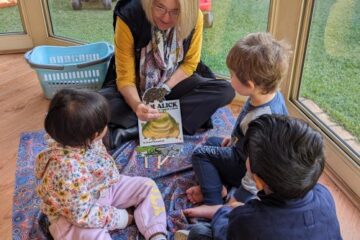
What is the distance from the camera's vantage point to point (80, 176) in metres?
1.00

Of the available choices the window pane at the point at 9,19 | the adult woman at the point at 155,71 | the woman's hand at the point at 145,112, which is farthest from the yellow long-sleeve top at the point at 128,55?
the window pane at the point at 9,19

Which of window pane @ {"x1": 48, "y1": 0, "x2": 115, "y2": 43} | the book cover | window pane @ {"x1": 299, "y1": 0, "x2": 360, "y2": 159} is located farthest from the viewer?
window pane @ {"x1": 48, "y1": 0, "x2": 115, "y2": 43}

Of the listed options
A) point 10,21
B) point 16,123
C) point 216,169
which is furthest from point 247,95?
point 10,21

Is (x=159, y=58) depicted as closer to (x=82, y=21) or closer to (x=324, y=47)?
(x=324, y=47)

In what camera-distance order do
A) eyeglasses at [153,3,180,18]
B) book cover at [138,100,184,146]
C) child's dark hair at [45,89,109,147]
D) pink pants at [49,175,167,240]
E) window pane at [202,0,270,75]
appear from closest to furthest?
1. child's dark hair at [45,89,109,147]
2. pink pants at [49,175,167,240]
3. eyeglasses at [153,3,180,18]
4. book cover at [138,100,184,146]
5. window pane at [202,0,270,75]

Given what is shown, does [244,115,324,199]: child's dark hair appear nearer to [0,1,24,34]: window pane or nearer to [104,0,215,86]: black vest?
[104,0,215,86]: black vest

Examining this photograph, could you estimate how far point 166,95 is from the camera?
161 cm

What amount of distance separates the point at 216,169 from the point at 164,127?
352 millimetres

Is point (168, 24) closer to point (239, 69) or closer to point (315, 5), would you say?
point (239, 69)

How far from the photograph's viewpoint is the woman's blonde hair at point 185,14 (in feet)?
4.44

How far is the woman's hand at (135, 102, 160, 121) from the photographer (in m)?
1.46

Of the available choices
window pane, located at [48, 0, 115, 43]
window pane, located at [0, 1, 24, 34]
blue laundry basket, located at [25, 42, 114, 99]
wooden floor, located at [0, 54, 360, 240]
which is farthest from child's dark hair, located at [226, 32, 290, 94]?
window pane, located at [0, 1, 24, 34]

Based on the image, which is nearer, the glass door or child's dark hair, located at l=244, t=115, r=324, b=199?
child's dark hair, located at l=244, t=115, r=324, b=199

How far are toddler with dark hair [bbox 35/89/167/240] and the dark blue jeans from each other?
17cm
